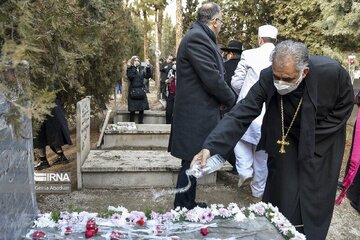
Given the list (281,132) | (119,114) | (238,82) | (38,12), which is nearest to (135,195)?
(238,82)

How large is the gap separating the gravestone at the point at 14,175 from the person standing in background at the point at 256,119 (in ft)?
9.43

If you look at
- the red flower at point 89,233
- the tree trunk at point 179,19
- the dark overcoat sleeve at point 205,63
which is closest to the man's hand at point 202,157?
the red flower at point 89,233

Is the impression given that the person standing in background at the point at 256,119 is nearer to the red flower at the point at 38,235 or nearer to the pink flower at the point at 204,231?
the pink flower at the point at 204,231

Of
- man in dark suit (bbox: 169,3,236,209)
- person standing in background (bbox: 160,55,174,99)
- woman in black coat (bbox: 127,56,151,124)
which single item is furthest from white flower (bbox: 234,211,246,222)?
person standing in background (bbox: 160,55,174,99)

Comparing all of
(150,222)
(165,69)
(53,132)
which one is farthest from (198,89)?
(165,69)

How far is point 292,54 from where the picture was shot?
8.23ft

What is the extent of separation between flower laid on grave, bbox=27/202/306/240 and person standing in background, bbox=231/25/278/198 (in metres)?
2.19

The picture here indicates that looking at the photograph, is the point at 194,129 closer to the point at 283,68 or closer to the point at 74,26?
the point at 283,68

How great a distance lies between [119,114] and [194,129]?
20.9 ft

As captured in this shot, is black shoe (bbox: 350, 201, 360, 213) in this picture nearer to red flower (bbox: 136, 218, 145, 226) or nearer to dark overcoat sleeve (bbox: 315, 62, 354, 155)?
dark overcoat sleeve (bbox: 315, 62, 354, 155)

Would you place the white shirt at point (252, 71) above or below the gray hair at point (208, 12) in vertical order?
below

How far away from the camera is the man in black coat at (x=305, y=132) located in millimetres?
2801

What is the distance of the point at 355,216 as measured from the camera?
4.45 m

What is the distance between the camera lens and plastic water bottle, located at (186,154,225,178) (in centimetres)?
245
